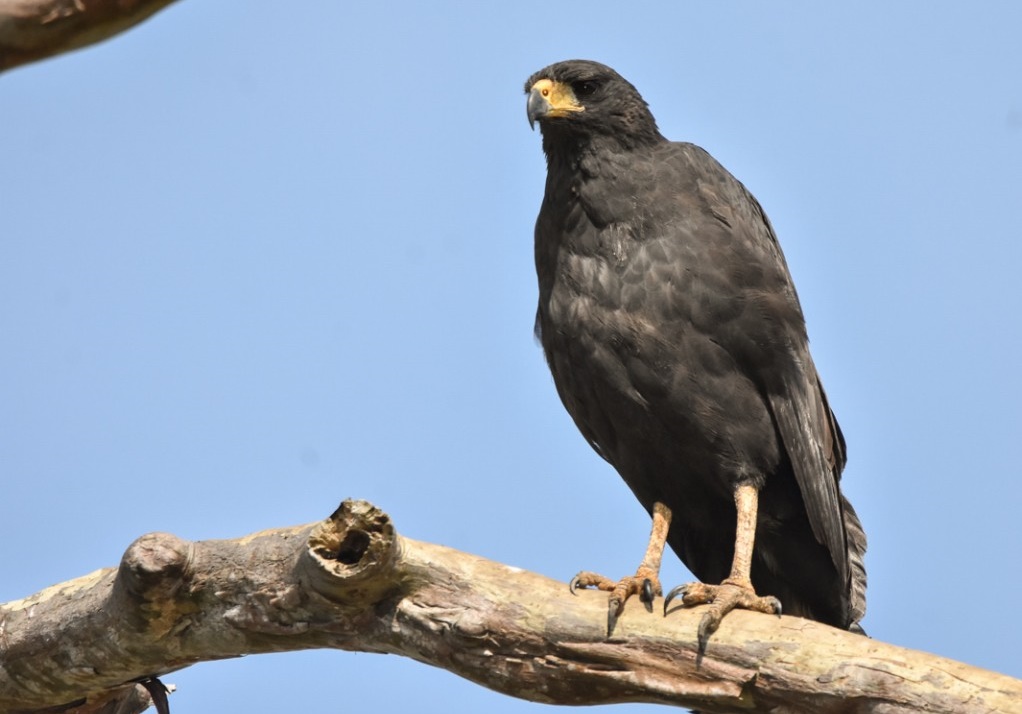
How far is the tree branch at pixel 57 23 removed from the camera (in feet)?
12.6

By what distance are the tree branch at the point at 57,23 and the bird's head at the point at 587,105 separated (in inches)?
138

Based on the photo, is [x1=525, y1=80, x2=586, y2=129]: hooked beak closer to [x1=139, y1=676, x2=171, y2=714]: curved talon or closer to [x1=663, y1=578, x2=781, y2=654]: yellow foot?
[x1=663, y1=578, x2=781, y2=654]: yellow foot

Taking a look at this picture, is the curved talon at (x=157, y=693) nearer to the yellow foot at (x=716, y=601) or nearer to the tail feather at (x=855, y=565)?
the yellow foot at (x=716, y=601)

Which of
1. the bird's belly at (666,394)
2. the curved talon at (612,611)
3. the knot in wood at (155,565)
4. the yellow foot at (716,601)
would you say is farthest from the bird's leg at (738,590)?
the knot in wood at (155,565)

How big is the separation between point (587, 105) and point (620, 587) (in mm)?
2745

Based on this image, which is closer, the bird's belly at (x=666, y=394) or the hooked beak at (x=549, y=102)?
the bird's belly at (x=666, y=394)

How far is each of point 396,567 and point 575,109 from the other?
296cm

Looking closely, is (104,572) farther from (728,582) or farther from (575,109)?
(575,109)

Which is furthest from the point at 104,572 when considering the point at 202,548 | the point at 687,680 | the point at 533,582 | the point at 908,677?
the point at 908,677

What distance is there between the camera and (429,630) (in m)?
5.35

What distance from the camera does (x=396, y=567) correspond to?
5270 mm

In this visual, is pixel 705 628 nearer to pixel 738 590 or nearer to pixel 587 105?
pixel 738 590

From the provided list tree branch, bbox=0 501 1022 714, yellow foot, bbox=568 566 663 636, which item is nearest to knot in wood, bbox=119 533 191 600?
tree branch, bbox=0 501 1022 714

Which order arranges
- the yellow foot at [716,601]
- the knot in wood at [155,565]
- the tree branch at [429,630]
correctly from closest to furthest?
the tree branch at [429,630] < the knot in wood at [155,565] < the yellow foot at [716,601]
